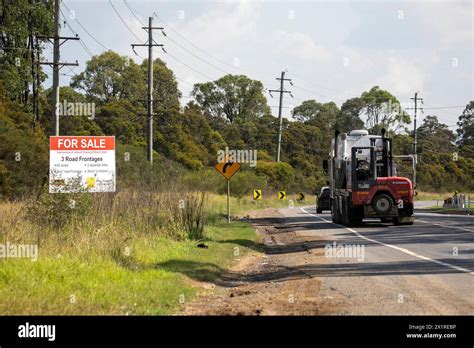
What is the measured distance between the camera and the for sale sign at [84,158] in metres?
27.1

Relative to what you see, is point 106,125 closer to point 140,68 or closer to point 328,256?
point 140,68

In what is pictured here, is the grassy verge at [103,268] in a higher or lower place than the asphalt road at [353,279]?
higher

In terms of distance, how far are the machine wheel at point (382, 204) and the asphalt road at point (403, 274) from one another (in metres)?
4.44

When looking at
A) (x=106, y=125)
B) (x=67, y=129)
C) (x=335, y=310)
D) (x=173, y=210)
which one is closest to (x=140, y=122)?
(x=106, y=125)

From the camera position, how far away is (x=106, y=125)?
6181cm

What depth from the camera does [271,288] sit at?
12734 millimetres

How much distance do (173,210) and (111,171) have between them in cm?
761

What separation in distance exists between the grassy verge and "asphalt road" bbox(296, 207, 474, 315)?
267 cm

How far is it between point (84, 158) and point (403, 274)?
17627mm

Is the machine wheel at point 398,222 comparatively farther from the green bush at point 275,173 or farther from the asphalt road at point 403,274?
the green bush at point 275,173

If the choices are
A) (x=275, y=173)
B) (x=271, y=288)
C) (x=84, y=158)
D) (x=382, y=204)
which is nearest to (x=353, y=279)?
(x=271, y=288)

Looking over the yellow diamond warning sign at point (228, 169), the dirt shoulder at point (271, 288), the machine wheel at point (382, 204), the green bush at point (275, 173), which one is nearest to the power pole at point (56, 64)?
the yellow diamond warning sign at point (228, 169)

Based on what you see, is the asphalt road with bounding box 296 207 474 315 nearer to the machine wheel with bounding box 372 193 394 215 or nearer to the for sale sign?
the machine wheel with bounding box 372 193 394 215

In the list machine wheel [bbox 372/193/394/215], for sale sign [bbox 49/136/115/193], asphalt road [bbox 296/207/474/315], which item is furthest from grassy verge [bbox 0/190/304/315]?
machine wheel [bbox 372/193/394/215]
